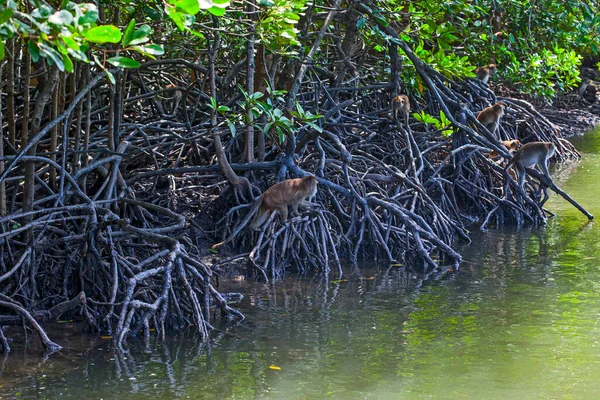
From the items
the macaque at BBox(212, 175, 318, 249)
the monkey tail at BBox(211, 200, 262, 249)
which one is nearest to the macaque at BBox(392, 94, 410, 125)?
the macaque at BBox(212, 175, 318, 249)

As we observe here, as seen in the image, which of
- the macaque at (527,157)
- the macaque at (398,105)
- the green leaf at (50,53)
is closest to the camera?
the green leaf at (50,53)

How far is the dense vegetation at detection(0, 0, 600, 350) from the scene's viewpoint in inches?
227

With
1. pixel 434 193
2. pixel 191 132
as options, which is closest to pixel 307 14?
pixel 191 132

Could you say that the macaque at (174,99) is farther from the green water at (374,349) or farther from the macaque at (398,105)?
the green water at (374,349)

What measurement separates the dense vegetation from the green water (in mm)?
267

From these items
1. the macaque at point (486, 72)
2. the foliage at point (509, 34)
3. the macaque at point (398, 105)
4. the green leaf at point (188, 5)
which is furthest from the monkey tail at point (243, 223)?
the macaque at point (486, 72)

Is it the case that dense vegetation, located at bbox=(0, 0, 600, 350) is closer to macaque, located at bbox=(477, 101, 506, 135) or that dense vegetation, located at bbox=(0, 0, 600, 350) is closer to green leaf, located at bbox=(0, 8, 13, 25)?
green leaf, located at bbox=(0, 8, 13, 25)

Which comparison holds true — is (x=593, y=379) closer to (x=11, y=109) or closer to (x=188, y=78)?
(x=11, y=109)

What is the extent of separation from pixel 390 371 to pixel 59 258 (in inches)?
98.8

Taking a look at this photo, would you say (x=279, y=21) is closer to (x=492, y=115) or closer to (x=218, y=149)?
(x=218, y=149)

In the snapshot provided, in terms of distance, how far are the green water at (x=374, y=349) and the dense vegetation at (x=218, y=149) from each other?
0.27m

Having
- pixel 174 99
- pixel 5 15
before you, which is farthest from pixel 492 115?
pixel 5 15

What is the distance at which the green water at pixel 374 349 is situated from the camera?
4887mm

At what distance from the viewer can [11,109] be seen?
21.3 ft
